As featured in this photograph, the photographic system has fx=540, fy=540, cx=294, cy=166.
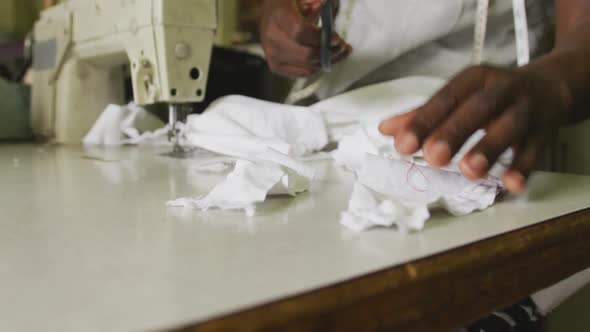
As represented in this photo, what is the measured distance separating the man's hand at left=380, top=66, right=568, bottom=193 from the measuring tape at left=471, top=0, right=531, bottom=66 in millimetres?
293

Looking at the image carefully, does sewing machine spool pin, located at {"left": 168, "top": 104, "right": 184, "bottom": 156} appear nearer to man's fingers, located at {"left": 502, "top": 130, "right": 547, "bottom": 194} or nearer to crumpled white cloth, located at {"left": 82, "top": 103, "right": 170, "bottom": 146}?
crumpled white cloth, located at {"left": 82, "top": 103, "right": 170, "bottom": 146}

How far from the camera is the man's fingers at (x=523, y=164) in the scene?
443 mm

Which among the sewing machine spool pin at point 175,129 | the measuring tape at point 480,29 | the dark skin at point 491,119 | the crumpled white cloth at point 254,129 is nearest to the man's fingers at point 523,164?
the dark skin at point 491,119

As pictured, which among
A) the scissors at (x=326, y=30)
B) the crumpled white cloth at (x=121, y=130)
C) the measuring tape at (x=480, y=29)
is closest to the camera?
the scissors at (x=326, y=30)

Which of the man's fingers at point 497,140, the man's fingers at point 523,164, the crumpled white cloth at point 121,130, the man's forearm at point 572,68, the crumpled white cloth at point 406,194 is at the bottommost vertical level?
the crumpled white cloth at point 121,130

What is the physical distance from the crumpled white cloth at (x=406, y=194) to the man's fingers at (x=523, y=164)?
0.02 metres

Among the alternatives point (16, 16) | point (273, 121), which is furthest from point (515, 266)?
point (16, 16)

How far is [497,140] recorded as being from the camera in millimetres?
425

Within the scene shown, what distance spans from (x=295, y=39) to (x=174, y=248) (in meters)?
0.49

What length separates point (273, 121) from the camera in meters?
0.82

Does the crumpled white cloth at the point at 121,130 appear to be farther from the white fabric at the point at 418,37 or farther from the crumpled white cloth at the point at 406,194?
the crumpled white cloth at the point at 406,194

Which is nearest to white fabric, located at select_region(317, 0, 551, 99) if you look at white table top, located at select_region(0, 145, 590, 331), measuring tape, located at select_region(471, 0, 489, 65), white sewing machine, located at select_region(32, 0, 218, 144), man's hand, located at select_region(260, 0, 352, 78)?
measuring tape, located at select_region(471, 0, 489, 65)

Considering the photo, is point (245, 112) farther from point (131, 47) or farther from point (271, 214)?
point (271, 214)

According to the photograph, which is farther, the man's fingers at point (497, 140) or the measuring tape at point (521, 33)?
the measuring tape at point (521, 33)
